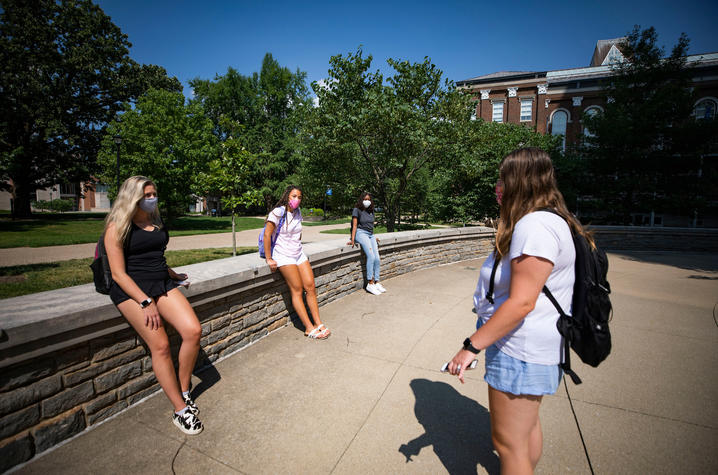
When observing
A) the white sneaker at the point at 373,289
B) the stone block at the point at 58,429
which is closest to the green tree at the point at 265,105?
the white sneaker at the point at 373,289

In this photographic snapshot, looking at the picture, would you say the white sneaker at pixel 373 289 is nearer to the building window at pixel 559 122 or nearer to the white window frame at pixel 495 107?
the white window frame at pixel 495 107

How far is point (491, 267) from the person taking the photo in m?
1.67

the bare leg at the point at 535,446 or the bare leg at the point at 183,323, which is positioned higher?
the bare leg at the point at 183,323

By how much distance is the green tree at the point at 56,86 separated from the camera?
22.0 m

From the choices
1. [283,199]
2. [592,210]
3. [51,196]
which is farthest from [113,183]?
[51,196]

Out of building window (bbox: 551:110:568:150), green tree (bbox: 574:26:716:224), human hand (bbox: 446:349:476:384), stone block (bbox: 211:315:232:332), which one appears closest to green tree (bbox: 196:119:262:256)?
stone block (bbox: 211:315:232:332)

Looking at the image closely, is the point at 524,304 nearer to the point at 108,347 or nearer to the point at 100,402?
the point at 108,347

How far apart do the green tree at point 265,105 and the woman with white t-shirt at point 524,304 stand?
34261mm

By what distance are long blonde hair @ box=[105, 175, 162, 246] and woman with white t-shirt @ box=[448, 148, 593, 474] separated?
243cm

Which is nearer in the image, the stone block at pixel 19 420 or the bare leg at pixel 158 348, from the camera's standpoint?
the stone block at pixel 19 420

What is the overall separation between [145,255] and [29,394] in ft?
3.51

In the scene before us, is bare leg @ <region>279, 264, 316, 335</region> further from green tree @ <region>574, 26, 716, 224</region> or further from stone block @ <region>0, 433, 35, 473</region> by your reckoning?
green tree @ <region>574, 26, 716, 224</region>

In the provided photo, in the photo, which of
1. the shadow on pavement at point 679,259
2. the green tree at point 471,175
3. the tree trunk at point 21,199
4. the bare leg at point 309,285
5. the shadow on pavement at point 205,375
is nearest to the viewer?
the shadow on pavement at point 205,375

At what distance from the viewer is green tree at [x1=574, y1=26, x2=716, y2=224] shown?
49.6 ft
